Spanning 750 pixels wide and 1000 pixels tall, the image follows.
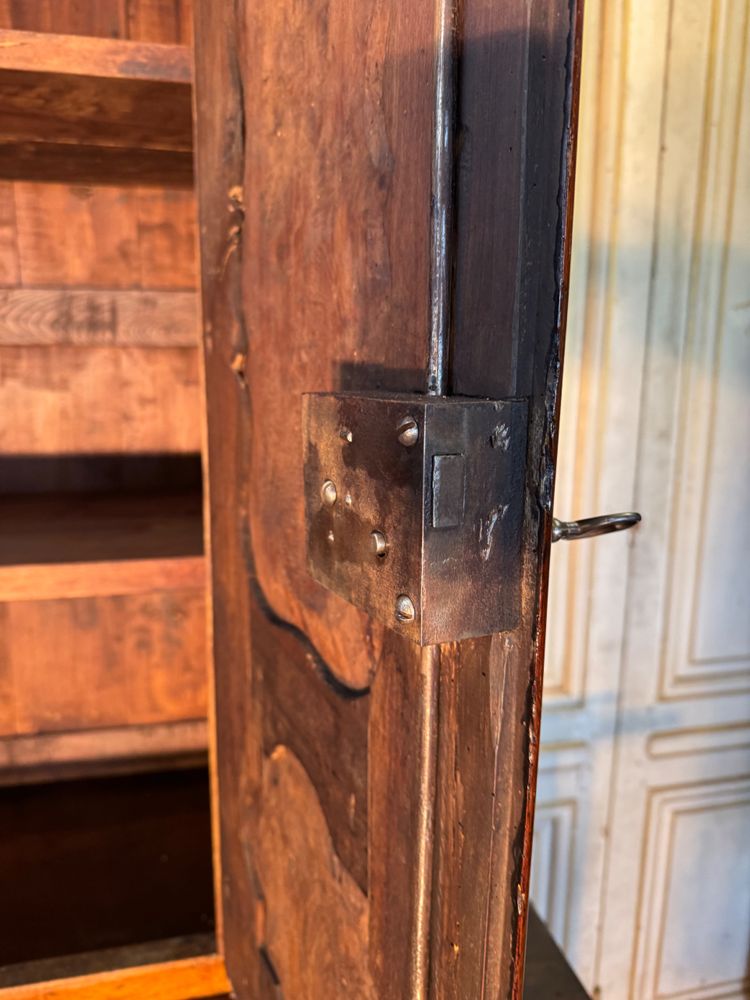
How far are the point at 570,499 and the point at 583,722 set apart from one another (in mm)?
383

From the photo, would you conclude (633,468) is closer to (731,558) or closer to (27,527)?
(731,558)

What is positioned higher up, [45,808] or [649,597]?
[649,597]

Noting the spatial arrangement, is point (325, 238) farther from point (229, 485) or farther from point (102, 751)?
point (102, 751)

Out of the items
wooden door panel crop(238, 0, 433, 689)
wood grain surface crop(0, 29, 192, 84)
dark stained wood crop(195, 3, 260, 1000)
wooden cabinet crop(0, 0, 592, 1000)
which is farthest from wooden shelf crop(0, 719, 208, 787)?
wood grain surface crop(0, 29, 192, 84)

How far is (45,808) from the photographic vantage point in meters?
1.26

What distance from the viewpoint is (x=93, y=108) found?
78cm

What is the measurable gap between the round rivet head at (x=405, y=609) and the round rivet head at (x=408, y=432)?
0.22ft

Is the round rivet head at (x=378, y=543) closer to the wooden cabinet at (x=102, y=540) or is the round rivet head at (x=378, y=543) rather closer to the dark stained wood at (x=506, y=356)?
the dark stained wood at (x=506, y=356)

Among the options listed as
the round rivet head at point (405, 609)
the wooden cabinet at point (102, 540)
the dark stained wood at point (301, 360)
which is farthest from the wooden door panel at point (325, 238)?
the wooden cabinet at point (102, 540)

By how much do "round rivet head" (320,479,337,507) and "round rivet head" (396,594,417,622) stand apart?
0.27 ft

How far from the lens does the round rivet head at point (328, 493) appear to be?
0.42 m

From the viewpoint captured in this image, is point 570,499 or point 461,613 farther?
point 570,499

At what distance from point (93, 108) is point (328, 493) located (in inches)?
22.6

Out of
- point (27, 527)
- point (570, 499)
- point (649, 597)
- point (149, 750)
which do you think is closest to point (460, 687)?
point (27, 527)
